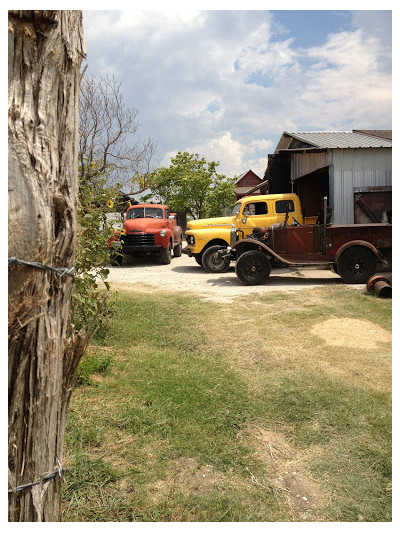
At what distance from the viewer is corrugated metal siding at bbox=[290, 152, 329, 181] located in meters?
11.2

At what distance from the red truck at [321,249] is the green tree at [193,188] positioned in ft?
Answer: 74.3

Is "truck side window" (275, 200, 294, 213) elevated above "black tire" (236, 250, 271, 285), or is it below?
above

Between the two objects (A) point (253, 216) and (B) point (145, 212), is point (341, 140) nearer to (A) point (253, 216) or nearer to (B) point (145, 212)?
(A) point (253, 216)

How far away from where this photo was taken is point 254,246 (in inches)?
396

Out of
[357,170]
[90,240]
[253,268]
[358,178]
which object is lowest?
[253,268]

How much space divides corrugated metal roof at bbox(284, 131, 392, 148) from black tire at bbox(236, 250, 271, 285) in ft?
12.3

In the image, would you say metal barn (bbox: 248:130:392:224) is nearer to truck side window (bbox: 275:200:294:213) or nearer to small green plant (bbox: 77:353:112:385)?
truck side window (bbox: 275:200:294:213)

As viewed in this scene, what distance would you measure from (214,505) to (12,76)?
240cm

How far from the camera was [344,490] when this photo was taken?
2.56 metres

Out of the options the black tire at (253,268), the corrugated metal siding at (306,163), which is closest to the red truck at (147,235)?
the corrugated metal siding at (306,163)

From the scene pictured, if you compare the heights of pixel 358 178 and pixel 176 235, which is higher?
pixel 358 178

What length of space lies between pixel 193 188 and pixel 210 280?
22.7 m

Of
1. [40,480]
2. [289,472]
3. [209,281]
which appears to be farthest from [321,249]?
[40,480]

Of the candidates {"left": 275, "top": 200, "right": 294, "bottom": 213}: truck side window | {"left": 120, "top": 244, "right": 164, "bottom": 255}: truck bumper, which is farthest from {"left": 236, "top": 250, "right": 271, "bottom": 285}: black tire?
{"left": 120, "top": 244, "right": 164, "bottom": 255}: truck bumper
